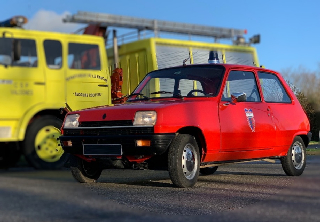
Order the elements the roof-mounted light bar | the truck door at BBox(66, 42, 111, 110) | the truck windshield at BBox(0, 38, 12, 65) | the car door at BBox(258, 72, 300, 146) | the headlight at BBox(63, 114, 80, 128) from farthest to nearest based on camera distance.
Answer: the roof-mounted light bar < the truck door at BBox(66, 42, 111, 110) < the truck windshield at BBox(0, 38, 12, 65) < the car door at BBox(258, 72, 300, 146) < the headlight at BBox(63, 114, 80, 128)

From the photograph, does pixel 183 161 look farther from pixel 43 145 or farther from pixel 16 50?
pixel 16 50

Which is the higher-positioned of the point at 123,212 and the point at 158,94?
the point at 158,94

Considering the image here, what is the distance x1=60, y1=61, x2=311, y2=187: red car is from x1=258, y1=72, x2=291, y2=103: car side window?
22 millimetres

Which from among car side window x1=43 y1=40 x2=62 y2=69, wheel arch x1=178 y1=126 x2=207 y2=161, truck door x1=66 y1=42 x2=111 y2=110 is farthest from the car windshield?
car side window x1=43 y1=40 x2=62 y2=69

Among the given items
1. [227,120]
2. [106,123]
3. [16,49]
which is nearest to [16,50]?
[16,49]

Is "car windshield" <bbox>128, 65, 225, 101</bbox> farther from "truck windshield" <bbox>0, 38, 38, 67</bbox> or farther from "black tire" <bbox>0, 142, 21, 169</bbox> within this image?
"black tire" <bbox>0, 142, 21, 169</bbox>

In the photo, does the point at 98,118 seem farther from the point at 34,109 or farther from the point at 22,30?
the point at 22,30

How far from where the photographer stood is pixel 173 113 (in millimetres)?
6277

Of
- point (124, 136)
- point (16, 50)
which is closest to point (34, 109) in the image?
point (16, 50)

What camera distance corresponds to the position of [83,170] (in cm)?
701

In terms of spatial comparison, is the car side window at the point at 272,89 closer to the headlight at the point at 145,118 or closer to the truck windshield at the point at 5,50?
the headlight at the point at 145,118

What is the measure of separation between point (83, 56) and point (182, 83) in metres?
2.83

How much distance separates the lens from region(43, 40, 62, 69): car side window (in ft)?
30.9

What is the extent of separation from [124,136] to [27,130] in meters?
3.17
